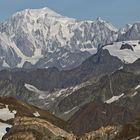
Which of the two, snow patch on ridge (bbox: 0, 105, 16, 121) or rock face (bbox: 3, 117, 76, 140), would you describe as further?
snow patch on ridge (bbox: 0, 105, 16, 121)

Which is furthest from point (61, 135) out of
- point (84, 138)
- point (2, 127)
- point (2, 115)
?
point (2, 115)

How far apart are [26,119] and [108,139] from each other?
1553 centimetres

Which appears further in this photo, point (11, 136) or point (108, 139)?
point (11, 136)

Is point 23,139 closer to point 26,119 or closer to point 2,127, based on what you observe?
point 26,119

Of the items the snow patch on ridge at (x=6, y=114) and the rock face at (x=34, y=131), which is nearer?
the rock face at (x=34, y=131)

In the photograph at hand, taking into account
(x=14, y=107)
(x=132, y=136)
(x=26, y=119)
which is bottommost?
(x=132, y=136)

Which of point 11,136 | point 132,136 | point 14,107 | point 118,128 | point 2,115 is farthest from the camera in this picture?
point 14,107

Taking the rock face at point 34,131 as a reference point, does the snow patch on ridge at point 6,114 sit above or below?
above

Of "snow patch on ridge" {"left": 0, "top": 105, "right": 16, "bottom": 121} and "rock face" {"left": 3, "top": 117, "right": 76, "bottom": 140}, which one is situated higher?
"snow patch on ridge" {"left": 0, "top": 105, "right": 16, "bottom": 121}

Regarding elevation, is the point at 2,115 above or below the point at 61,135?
above

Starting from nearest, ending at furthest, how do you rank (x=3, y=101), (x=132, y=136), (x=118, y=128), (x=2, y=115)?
(x=132, y=136), (x=118, y=128), (x=2, y=115), (x=3, y=101)

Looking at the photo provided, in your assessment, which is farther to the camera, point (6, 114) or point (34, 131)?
point (6, 114)

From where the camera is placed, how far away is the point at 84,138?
69750mm

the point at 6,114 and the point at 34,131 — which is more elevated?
the point at 6,114
